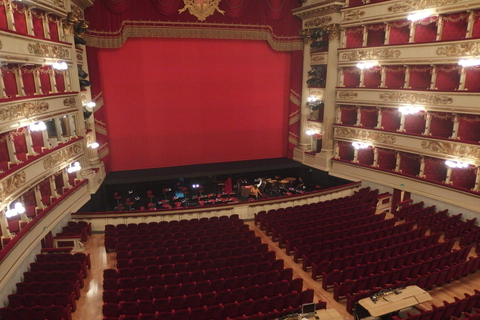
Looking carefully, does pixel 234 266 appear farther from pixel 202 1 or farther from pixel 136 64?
pixel 202 1

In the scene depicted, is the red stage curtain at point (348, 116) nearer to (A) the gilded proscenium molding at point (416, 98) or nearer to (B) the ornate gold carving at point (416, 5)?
(A) the gilded proscenium molding at point (416, 98)

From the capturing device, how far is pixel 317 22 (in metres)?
16.2

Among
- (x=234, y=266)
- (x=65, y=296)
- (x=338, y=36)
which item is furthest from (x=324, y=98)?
(x=65, y=296)

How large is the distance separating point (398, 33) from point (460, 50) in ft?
9.68

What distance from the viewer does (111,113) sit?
15484 millimetres

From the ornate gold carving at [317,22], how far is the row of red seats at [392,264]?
35.8ft

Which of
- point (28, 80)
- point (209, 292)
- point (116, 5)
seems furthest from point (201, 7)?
point (209, 292)

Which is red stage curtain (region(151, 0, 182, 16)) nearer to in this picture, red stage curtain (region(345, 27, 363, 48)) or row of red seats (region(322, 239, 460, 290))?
red stage curtain (region(345, 27, 363, 48))

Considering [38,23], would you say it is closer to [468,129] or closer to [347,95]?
[347,95]

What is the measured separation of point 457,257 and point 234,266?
540 centimetres

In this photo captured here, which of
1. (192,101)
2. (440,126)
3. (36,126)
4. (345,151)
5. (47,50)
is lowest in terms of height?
(345,151)

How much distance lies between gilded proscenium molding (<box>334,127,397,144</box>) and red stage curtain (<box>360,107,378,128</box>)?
1.32ft

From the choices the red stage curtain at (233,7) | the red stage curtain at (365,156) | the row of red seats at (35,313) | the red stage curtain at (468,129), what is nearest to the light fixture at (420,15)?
the red stage curtain at (468,129)

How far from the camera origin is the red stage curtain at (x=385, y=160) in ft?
48.6
